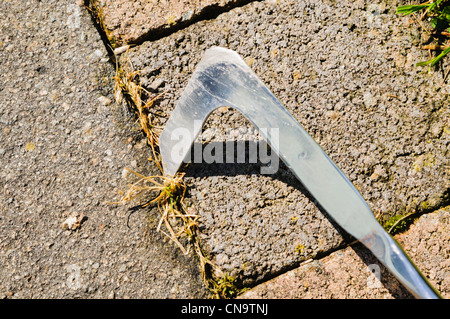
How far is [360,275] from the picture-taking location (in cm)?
112

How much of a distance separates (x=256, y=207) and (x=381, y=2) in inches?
31.1

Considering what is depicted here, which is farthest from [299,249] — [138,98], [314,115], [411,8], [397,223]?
[411,8]

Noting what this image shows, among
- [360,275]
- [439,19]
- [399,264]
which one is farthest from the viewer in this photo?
[439,19]

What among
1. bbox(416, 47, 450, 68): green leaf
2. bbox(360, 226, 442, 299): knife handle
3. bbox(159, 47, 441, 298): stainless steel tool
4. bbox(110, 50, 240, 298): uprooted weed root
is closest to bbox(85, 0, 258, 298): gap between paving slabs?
bbox(110, 50, 240, 298): uprooted weed root

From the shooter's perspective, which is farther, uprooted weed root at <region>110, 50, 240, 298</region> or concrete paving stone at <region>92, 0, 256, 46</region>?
concrete paving stone at <region>92, 0, 256, 46</region>

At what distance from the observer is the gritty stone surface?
3.70ft

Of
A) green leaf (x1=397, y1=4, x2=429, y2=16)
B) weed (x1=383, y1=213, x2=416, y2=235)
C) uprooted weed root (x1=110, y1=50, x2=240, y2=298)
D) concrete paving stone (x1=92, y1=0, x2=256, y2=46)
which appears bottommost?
weed (x1=383, y1=213, x2=416, y2=235)

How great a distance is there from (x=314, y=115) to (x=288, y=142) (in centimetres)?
19

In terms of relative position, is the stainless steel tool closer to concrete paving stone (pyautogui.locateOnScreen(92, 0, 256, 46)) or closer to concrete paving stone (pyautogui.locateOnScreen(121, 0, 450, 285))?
concrete paving stone (pyautogui.locateOnScreen(121, 0, 450, 285))

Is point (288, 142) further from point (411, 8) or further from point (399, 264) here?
point (411, 8)

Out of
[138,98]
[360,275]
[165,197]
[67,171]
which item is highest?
[138,98]

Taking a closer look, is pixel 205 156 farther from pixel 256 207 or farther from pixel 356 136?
pixel 356 136

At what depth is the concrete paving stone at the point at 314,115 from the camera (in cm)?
113
